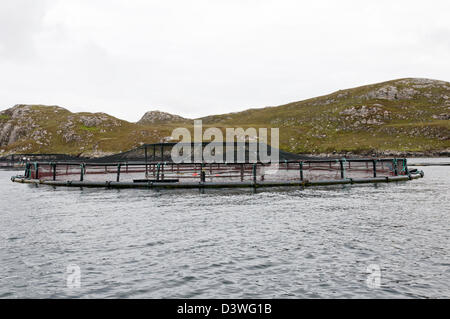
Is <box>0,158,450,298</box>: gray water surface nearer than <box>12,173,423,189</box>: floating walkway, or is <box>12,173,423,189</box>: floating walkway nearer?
<box>0,158,450,298</box>: gray water surface

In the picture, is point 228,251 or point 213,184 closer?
point 228,251

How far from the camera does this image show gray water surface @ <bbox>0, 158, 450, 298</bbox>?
452 inches

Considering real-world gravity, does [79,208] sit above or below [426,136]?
below

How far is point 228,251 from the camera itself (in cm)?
1589

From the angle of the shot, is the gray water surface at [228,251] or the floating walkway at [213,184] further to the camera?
the floating walkway at [213,184]

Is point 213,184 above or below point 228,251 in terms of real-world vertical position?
above

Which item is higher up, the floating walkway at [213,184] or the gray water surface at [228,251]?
the floating walkway at [213,184]

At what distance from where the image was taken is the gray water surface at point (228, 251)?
Result: 11.5 meters

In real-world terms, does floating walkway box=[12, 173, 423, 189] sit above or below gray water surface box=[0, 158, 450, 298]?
above
